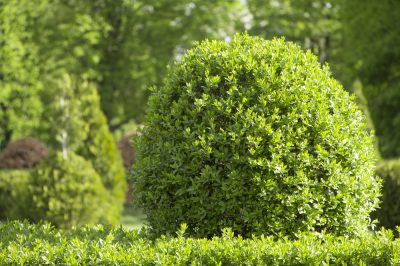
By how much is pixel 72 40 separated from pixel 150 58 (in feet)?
12.9

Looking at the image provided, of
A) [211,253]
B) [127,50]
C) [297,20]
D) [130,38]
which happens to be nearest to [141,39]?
[130,38]

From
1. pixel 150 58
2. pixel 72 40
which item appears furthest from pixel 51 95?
pixel 150 58

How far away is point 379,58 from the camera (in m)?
24.6

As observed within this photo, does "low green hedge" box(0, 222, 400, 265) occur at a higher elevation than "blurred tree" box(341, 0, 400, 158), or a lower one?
higher

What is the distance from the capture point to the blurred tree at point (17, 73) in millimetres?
23578

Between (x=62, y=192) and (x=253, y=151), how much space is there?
8.36 metres

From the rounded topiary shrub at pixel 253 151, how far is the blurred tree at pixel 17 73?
58.9ft

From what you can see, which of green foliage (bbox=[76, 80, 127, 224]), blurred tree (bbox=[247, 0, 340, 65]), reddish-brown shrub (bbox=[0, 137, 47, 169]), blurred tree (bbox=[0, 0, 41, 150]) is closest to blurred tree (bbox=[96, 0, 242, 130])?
blurred tree (bbox=[247, 0, 340, 65])

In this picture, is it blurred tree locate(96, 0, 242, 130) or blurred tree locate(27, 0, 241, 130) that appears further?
blurred tree locate(96, 0, 242, 130)

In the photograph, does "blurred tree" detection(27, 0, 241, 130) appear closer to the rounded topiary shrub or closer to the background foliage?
the background foliage

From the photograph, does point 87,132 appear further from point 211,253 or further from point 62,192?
point 211,253

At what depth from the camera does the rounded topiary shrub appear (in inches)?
239

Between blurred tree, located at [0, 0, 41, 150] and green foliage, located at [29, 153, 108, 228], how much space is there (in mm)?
10430

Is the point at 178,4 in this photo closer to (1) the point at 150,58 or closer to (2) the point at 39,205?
(1) the point at 150,58
